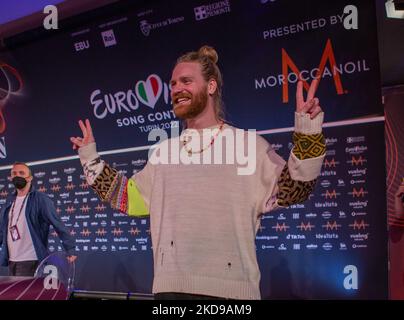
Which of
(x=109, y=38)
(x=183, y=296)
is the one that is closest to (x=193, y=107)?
(x=183, y=296)

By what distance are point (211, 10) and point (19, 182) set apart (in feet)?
5.84

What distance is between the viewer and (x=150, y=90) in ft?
10.2

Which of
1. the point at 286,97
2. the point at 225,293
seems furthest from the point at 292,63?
the point at 225,293

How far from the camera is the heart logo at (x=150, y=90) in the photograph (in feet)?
10.1

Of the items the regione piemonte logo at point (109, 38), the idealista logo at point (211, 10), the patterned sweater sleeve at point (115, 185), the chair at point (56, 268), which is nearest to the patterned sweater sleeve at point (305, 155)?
the patterned sweater sleeve at point (115, 185)

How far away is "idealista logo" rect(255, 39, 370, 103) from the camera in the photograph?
2.41 m

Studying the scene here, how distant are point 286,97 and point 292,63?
19 cm

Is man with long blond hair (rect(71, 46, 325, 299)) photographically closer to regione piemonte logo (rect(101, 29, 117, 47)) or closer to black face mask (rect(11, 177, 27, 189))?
regione piemonte logo (rect(101, 29, 117, 47))

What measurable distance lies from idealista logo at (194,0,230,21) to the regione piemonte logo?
65 centimetres

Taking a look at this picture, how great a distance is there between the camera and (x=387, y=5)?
2951 mm

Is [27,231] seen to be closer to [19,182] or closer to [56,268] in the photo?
[19,182]

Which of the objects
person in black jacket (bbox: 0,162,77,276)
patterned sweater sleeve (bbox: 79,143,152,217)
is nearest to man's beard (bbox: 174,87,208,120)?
patterned sweater sleeve (bbox: 79,143,152,217)

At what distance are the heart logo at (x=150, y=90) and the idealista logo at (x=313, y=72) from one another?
0.70 m

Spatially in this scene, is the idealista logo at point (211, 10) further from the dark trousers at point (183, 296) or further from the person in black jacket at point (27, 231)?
the dark trousers at point (183, 296)
